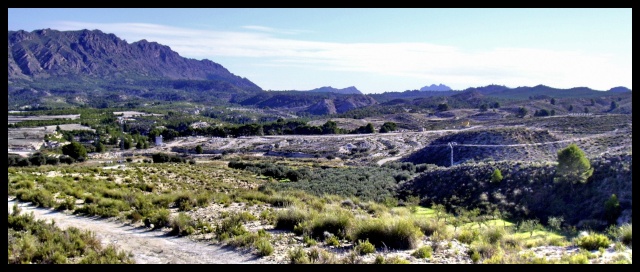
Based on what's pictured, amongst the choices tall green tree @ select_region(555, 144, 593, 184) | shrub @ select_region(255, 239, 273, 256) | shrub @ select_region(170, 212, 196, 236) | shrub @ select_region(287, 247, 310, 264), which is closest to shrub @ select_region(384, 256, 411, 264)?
shrub @ select_region(287, 247, 310, 264)

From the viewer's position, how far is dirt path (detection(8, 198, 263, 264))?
7.35 m

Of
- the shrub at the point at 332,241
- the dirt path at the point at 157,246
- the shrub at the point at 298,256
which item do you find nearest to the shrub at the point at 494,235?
the shrub at the point at 332,241

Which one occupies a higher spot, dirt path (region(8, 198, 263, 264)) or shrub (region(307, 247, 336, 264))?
shrub (region(307, 247, 336, 264))

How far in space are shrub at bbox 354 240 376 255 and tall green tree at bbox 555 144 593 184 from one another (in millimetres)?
8404

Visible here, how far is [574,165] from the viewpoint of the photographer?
13.3 m

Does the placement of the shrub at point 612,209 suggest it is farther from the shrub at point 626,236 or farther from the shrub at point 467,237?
the shrub at point 467,237

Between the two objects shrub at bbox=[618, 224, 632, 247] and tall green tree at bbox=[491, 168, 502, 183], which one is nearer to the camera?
shrub at bbox=[618, 224, 632, 247]

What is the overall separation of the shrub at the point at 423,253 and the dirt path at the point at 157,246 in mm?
2532

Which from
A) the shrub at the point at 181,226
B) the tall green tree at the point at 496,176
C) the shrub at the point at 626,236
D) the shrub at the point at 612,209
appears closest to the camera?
the shrub at the point at 626,236

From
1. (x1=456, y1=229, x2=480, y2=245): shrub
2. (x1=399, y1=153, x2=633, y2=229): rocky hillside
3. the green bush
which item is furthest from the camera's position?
(x1=399, y1=153, x2=633, y2=229): rocky hillside

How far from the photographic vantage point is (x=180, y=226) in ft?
29.9

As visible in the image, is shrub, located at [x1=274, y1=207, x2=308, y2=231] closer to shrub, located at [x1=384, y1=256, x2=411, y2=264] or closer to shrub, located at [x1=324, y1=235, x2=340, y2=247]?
shrub, located at [x1=324, y1=235, x2=340, y2=247]

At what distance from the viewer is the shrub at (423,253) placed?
7294mm

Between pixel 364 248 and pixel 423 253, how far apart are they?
3.17 feet
